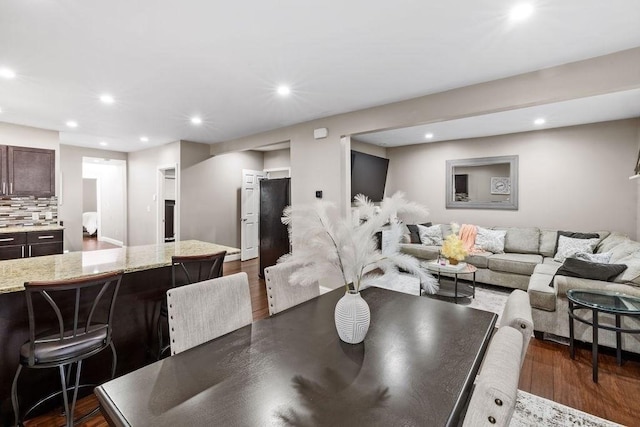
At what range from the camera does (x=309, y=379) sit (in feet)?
3.50

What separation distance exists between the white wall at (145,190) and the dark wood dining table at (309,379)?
5.55 m

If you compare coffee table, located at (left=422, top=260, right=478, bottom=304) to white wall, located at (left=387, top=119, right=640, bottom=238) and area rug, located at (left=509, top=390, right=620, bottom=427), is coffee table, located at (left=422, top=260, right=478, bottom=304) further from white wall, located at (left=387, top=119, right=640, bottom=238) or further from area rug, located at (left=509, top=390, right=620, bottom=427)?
white wall, located at (left=387, top=119, right=640, bottom=238)

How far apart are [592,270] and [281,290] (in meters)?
2.83

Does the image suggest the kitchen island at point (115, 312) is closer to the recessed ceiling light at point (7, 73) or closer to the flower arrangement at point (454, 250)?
the recessed ceiling light at point (7, 73)

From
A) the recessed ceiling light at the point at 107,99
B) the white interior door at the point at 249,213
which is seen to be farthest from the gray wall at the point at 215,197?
the recessed ceiling light at the point at 107,99

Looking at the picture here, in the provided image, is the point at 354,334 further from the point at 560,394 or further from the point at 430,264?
the point at 430,264

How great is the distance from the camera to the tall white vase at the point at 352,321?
1.33m

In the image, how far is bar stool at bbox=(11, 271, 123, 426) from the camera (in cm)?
152

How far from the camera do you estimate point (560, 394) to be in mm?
2107

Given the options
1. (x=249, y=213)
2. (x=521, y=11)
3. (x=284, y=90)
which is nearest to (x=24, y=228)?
(x=249, y=213)

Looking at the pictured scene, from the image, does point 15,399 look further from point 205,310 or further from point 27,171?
point 27,171

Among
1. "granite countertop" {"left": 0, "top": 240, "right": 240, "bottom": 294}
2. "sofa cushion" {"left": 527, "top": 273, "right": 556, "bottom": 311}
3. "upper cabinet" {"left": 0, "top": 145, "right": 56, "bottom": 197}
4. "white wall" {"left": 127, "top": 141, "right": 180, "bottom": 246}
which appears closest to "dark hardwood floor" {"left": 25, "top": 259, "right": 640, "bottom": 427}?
"sofa cushion" {"left": 527, "top": 273, "right": 556, "bottom": 311}

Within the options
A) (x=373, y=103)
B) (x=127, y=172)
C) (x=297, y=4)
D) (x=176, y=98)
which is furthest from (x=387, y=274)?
(x=127, y=172)

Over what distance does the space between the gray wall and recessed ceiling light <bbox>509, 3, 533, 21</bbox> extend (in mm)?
5510
